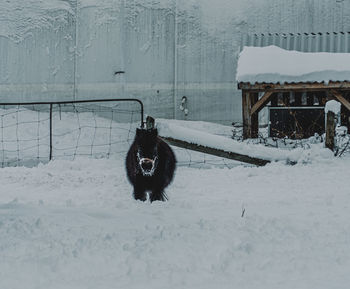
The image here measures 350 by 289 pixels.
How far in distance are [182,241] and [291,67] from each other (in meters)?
8.16

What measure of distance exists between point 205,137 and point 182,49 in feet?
29.6

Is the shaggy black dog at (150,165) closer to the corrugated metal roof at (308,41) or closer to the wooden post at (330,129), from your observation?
the wooden post at (330,129)

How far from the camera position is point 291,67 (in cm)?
1013

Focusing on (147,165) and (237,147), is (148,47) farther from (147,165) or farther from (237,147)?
(147,165)

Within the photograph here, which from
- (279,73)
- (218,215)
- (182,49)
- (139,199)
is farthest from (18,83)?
(218,215)

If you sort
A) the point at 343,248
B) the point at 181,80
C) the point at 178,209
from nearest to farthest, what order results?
the point at 343,248 < the point at 178,209 < the point at 181,80

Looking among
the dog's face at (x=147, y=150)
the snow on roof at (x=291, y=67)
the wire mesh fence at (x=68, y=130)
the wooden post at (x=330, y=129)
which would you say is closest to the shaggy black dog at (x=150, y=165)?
the dog's face at (x=147, y=150)

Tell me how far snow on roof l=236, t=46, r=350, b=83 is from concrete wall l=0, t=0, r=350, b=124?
11.1 feet

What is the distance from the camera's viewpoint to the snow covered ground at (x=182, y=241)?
2.28 m

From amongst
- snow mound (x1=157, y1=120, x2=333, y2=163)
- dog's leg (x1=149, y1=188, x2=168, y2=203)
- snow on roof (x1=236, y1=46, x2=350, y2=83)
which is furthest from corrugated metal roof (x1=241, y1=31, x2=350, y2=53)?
dog's leg (x1=149, y1=188, x2=168, y2=203)

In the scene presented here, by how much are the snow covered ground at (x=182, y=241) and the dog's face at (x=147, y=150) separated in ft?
1.14

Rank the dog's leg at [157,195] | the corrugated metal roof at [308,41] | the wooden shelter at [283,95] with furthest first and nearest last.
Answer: the corrugated metal roof at [308,41] → the wooden shelter at [283,95] → the dog's leg at [157,195]

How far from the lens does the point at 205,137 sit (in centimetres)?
573

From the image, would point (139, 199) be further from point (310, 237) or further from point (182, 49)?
point (182, 49)
